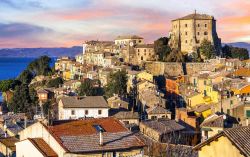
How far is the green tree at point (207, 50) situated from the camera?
98000 mm

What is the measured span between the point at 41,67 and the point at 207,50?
140 ft

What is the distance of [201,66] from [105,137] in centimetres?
7187

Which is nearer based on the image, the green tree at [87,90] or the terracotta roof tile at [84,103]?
the terracotta roof tile at [84,103]

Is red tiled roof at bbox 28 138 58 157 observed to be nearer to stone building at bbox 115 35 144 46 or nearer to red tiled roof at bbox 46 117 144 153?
red tiled roof at bbox 46 117 144 153

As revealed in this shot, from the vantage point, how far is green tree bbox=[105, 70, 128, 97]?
261 ft

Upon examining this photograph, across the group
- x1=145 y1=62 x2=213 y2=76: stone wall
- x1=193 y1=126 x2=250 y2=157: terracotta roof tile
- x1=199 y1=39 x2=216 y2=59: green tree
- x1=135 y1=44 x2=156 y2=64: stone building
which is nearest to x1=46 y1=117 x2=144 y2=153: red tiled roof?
x1=193 y1=126 x2=250 y2=157: terracotta roof tile

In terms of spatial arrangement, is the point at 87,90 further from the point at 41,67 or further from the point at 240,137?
the point at 240,137

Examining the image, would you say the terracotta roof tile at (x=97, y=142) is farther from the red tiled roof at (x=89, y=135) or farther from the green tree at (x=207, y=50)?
the green tree at (x=207, y=50)

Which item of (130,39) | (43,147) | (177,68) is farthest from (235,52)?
(43,147)

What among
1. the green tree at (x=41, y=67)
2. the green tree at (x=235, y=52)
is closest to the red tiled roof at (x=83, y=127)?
the green tree at (x=235, y=52)

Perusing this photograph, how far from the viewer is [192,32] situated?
10362 centimetres

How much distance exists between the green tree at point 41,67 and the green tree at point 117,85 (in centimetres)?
4033

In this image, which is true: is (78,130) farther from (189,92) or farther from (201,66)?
(201,66)

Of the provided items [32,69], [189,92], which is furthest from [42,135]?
[32,69]
